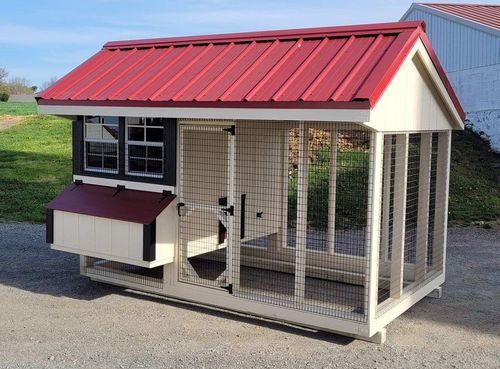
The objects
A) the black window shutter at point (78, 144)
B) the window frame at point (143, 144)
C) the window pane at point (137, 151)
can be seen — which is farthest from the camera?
the black window shutter at point (78, 144)

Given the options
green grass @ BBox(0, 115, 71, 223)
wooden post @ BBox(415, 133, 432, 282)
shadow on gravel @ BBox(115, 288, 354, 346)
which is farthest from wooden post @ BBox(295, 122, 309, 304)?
green grass @ BBox(0, 115, 71, 223)

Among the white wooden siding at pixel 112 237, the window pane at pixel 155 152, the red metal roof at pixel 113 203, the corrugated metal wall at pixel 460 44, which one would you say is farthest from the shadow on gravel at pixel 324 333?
the corrugated metal wall at pixel 460 44

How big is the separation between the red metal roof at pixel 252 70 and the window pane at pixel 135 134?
43 centimetres

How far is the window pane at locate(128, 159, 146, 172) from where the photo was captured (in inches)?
282

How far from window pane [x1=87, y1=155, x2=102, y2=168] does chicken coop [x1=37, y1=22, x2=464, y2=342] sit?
0.01 metres

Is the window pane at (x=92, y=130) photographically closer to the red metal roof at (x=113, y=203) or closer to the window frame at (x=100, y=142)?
the window frame at (x=100, y=142)

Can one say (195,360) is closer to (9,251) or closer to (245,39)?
(245,39)

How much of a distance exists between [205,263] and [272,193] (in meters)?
1.65

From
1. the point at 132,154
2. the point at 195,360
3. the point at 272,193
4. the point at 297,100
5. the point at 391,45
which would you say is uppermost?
the point at 391,45

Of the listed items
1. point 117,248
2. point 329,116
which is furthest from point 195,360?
point 329,116

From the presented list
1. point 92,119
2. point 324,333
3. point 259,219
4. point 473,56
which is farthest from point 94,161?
point 473,56

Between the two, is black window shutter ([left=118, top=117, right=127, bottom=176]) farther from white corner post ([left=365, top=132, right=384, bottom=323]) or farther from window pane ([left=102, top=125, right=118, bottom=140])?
white corner post ([left=365, top=132, right=384, bottom=323])

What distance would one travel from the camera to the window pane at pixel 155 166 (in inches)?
278

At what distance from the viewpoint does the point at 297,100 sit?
5.66m
